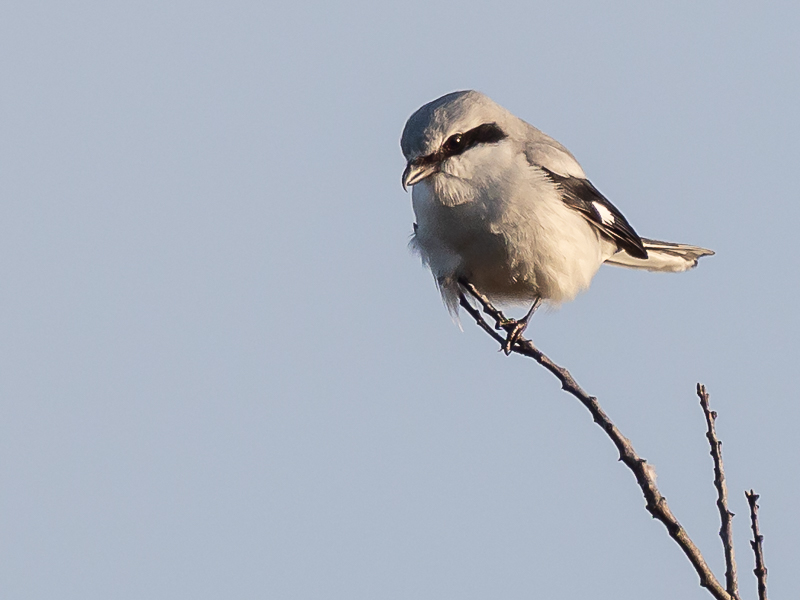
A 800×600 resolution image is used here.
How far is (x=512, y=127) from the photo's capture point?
17.9 feet

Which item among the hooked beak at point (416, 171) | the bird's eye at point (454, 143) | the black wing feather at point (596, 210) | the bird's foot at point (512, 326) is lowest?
the bird's foot at point (512, 326)

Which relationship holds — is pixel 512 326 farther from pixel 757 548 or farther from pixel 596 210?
pixel 757 548

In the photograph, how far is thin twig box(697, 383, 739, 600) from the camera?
9.17ft

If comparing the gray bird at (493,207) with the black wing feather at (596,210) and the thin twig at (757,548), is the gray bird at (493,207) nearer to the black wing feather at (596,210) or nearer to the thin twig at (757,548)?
the black wing feather at (596,210)

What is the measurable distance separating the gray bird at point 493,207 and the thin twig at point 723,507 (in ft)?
4.90

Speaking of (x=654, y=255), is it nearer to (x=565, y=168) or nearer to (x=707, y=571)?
(x=565, y=168)

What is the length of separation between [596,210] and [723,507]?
3.11 metres

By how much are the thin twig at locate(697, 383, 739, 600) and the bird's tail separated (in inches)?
143

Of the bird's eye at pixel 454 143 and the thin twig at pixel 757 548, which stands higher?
the bird's eye at pixel 454 143

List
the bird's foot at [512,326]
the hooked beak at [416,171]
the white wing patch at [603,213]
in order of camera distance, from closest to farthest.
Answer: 1. the hooked beak at [416,171]
2. the bird's foot at [512,326]
3. the white wing patch at [603,213]

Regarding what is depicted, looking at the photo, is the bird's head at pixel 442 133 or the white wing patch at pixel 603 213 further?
the white wing patch at pixel 603 213

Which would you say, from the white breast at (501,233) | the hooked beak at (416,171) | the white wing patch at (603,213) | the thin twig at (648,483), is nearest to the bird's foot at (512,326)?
the white breast at (501,233)

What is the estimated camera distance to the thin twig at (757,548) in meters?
2.63

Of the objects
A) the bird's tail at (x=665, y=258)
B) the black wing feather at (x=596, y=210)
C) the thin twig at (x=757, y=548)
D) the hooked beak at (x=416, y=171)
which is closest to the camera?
the thin twig at (x=757, y=548)
